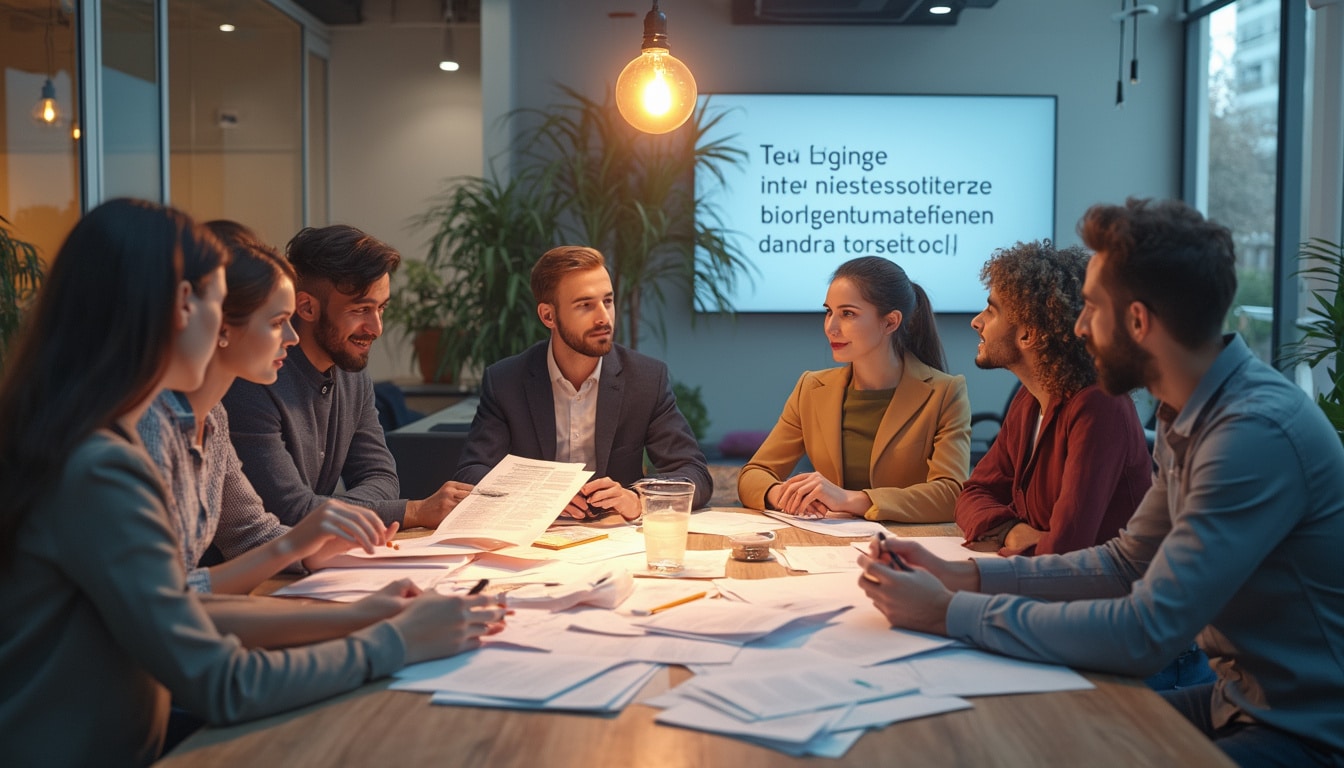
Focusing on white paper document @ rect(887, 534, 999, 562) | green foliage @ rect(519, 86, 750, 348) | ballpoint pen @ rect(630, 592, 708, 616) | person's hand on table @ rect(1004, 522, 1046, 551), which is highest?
green foliage @ rect(519, 86, 750, 348)

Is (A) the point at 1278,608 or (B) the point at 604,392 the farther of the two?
(B) the point at 604,392

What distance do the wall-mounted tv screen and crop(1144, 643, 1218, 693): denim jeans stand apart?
14.1 ft

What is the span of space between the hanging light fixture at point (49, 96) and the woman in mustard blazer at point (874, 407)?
304cm

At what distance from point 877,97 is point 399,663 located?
5335 millimetres

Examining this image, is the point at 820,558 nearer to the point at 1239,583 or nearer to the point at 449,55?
the point at 1239,583

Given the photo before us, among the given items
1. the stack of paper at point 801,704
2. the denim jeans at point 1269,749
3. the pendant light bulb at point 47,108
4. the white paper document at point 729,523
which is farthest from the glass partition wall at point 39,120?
the denim jeans at point 1269,749

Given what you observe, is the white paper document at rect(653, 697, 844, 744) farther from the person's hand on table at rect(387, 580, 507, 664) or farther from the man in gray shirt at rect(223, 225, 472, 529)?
the man in gray shirt at rect(223, 225, 472, 529)

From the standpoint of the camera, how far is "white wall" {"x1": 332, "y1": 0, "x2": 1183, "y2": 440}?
6.21 meters

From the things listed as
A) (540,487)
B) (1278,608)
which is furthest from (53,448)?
(1278,608)

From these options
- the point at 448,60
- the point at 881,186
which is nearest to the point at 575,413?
the point at 881,186

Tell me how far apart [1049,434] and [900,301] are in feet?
2.68

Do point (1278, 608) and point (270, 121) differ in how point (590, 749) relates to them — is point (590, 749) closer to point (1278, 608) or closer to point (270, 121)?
point (1278, 608)

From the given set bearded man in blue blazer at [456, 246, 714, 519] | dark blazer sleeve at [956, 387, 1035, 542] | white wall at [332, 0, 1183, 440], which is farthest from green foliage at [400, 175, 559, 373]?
dark blazer sleeve at [956, 387, 1035, 542]

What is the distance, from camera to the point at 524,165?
6281mm
